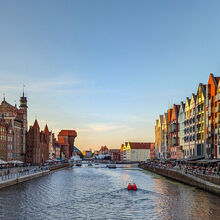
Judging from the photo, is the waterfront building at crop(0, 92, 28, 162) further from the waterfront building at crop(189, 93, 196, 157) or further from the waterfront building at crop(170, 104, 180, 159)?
the waterfront building at crop(189, 93, 196, 157)

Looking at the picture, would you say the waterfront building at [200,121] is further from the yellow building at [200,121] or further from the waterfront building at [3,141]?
the waterfront building at [3,141]

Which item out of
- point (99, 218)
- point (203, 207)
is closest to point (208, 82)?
point (203, 207)

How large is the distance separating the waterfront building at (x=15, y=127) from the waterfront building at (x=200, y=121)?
244ft

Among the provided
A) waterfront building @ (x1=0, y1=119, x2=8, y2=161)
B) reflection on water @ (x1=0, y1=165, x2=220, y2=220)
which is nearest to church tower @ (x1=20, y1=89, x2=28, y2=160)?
waterfront building @ (x1=0, y1=119, x2=8, y2=161)

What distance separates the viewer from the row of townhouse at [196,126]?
294ft

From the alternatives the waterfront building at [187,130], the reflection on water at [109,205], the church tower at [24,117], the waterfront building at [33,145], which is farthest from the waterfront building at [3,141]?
the reflection on water at [109,205]

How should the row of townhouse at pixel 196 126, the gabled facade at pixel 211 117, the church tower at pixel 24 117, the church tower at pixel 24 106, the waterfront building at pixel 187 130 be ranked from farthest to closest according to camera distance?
→ the church tower at pixel 24 106
the church tower at pixel 24 117
the waterfront building at pixel 187 130
the row of townhouse at pixel 196 126
the gabled facade at pixel 211 117

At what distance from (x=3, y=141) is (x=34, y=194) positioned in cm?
7985

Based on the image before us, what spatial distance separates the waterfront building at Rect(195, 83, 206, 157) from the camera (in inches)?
3949

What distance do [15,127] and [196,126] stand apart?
7874cm

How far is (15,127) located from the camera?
5969 inches

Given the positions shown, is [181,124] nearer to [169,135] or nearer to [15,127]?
[169,135]

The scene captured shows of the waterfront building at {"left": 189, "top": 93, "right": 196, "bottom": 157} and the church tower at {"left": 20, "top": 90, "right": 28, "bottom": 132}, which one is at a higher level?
the church tower at {"left": 20, "top": 90, "right": 28, "bottom": 132}

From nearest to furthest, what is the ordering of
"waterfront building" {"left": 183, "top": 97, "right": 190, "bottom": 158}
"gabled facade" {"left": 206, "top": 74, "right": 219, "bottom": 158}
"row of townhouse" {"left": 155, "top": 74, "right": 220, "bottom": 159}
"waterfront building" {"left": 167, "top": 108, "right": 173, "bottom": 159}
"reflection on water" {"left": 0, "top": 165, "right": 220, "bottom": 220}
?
"reflection on water" {"left": 0, "top": 165, "right": 220, "bottom": 220}
"gabled facade" {"left": 206, "top": 74, "right": 219, "bottom": 158}
"row of townhouse" {"left": 155, "top": 74, "right": 220, "bottom": 159}
"waterfront building" {"left": 183, "top": 97, "right": 190, "bottom": 158}
"waterfront building" {"left": 167, "top": 108, "right": 173, "bottom": 159}
